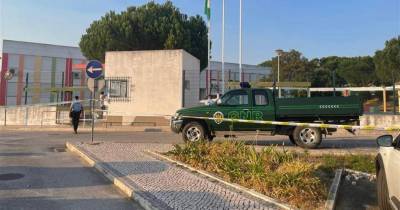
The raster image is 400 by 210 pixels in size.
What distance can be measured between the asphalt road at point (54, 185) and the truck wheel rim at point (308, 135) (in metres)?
6.69

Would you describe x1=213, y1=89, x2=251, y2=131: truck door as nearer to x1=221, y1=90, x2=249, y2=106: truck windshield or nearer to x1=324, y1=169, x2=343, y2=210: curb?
x1=221, y1=90, x2=249, y2=106: truck windshield

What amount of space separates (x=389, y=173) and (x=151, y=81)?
64.3 feet

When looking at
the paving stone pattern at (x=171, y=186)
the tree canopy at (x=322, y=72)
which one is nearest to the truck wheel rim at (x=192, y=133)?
the paving stone pattern at (x=171, y=186)

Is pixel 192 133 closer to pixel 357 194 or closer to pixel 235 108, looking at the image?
pixel 235 108

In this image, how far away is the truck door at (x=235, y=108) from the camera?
13.7m

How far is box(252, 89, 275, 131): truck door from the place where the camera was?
44.3ft

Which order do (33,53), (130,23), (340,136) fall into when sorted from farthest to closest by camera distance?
(33,53) < (130,23) < (340,136)

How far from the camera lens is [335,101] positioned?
13023 mm

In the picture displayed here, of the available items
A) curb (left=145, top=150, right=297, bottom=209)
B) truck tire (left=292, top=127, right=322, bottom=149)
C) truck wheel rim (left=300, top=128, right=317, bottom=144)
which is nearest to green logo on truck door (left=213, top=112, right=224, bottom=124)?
truck tire (left=292, top=127, right=322, bottom=149)

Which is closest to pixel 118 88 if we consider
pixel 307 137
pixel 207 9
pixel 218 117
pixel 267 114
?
pixel 207 9

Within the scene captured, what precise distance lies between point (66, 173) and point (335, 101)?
8175 mm

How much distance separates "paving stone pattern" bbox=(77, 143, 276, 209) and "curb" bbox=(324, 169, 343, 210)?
0.81 meters

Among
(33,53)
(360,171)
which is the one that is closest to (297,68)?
(33,53)

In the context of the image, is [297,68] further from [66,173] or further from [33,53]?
[66,173]
